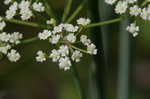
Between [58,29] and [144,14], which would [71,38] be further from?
[144,14]

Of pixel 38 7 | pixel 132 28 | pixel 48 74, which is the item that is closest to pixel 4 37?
pixel 38 7

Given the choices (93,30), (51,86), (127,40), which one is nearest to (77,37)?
(93,30)

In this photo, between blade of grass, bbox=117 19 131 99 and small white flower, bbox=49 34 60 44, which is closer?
small white flower, bbox=49 34 60 44

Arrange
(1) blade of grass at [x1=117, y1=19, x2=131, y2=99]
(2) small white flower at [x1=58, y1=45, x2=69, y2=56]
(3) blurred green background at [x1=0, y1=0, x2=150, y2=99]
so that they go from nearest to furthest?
(2) small white flower at [x1=58, y1=45, x2=69, y2=56] < (1) blade of grass at [x1=117, y1=19, x2=131, y2=99] < (3) blurred green background at [x1=0, y1=0, x2=150, y2=99]

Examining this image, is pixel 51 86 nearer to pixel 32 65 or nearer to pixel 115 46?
pixel 32 65

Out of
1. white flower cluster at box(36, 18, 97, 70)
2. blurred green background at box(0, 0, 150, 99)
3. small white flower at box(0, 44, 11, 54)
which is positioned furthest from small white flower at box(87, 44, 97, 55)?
blurred green background at box(0, 0, 150, 99)

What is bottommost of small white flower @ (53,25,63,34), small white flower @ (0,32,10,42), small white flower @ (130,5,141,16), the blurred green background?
the blurred green background

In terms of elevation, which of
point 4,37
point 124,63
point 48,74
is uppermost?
point 4,37

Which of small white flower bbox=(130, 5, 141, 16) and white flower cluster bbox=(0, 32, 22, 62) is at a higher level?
small white flower bbox=(130, 5, 141, 16)

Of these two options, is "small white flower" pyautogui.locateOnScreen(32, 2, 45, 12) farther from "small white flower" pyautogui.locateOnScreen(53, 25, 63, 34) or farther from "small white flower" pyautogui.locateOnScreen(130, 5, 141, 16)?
"small white flower" pyautogui.locateOnScreen(130, 5, 141, 16)

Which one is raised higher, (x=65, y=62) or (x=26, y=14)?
(x=26, y=14)

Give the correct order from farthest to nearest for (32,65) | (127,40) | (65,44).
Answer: (32,65) < (127,40) < (65,44)
